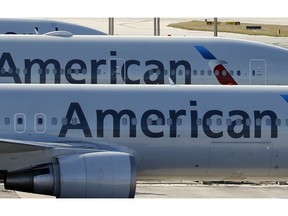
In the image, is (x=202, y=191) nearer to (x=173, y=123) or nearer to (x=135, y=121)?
(x=173, y=123)

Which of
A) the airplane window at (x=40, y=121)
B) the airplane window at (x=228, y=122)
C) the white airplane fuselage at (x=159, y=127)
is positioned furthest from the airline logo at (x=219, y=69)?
the airplane window at (x=40, y=121)

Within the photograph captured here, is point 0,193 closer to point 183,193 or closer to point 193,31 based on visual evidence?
point 183,193

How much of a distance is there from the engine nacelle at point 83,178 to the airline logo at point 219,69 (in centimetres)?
1493

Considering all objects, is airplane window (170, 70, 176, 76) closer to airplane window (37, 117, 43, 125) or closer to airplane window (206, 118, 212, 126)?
airplane window (206, 118, 212, 126)

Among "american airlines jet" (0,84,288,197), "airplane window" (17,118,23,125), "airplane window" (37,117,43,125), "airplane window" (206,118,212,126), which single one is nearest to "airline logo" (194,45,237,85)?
"american airlines jet" (0,84,288,197)

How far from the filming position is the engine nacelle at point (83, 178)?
1043 inches

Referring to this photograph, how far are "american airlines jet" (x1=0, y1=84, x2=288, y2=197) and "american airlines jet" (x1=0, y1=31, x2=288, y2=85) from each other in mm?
11125

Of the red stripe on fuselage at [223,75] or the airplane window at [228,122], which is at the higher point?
the red stripe on fuselage at [223,75]

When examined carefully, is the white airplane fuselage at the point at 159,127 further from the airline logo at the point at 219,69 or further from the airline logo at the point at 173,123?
the airline logo at the point at 219,69

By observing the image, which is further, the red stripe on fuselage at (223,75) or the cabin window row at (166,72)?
the red stripe on fuselage at (223,75)

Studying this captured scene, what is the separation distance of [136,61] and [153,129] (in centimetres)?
1271

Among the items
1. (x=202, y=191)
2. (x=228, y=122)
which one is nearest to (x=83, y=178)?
(x=228, y=122)

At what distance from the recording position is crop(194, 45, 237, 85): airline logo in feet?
136

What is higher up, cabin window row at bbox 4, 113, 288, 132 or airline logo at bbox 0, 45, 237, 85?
airline logo at bbox 0, 45, 237, 85
